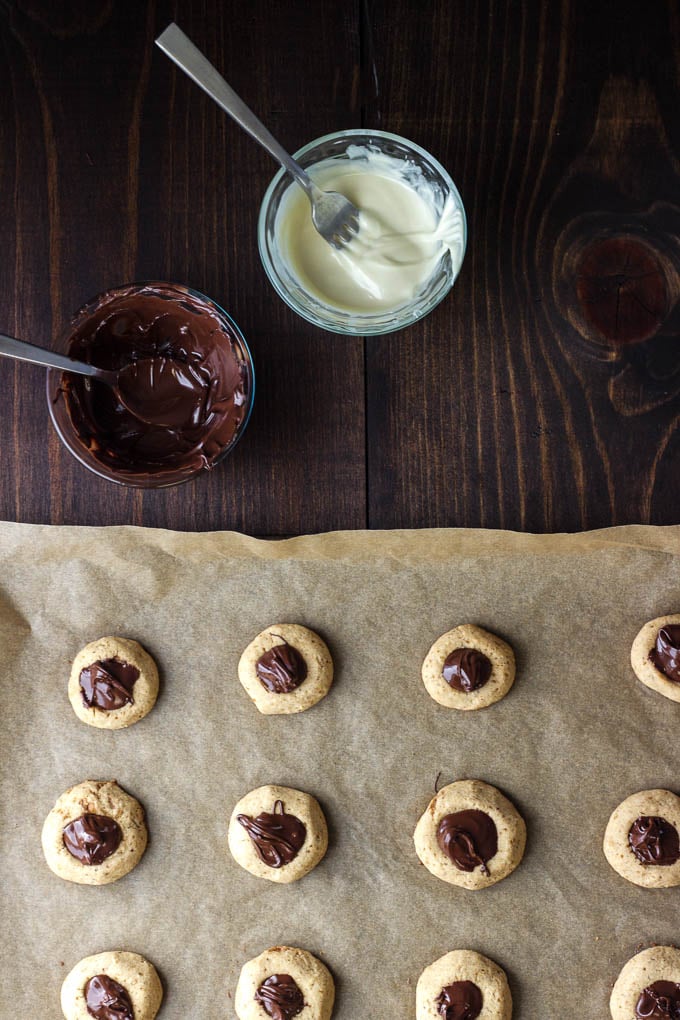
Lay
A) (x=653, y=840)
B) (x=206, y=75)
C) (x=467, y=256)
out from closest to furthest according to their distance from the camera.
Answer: (x=206, y=75), (x=653, y=840), (x=467, y=256)

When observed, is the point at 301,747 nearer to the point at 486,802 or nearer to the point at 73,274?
the point at 486,802

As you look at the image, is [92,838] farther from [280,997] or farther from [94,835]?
[280,997]

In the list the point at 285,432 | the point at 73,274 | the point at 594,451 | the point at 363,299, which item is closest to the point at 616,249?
the point at 594,451

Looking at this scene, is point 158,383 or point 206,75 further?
point 158,383

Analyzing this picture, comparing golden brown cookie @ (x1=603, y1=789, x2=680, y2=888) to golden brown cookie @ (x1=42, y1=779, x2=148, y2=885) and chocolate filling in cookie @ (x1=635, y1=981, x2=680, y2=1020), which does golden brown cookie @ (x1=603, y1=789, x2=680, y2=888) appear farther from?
golden brown cookie @ (x1=42, y1=779, x2=148, y2=885)

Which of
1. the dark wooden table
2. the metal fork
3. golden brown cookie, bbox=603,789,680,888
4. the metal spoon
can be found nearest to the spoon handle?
the metal spoon

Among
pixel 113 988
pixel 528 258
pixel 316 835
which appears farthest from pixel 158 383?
pixel 113 988

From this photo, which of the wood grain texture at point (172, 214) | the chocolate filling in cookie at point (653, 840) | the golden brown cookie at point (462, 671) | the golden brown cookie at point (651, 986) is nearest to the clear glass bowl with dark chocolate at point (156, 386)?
the wood grain texture at point (172, 214)
